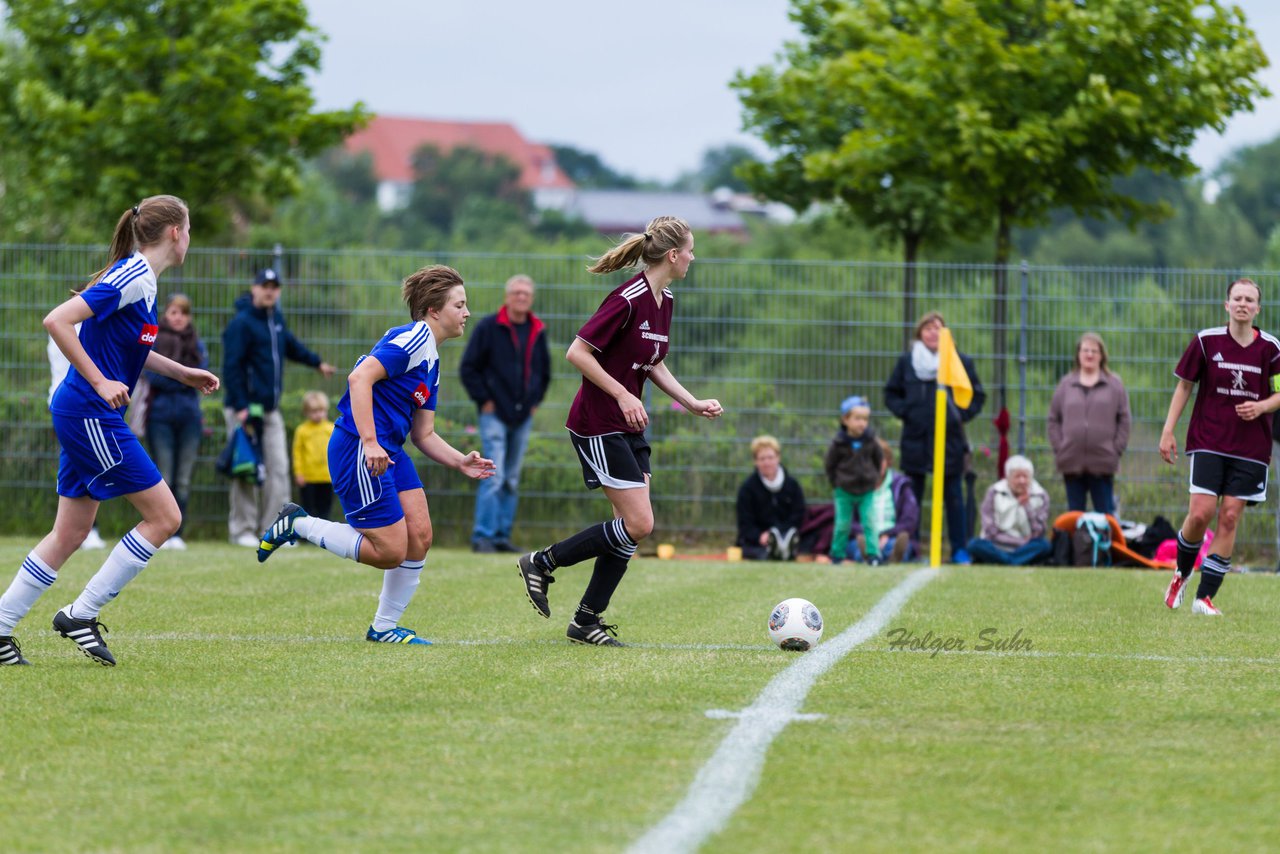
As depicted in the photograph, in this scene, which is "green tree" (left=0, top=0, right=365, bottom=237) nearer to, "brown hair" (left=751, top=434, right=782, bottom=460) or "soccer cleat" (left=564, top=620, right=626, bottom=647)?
"brown hair" (left=751, top=434, right=782, bottom=460)

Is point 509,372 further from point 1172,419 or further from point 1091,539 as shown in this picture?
point 1172,419

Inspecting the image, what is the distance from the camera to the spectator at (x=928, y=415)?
13555 millimetres

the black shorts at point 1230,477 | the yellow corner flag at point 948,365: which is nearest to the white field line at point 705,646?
the black shorts at point 1230,477

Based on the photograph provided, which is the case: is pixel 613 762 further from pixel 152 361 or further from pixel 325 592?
pixel 325 592

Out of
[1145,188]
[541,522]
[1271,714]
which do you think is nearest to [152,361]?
[1271,714]

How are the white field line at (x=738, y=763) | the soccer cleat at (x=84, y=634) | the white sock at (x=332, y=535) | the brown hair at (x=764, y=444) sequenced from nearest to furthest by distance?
the white field line at (x=738, y=763), the soccer cleat at (x=84, y=634), the white sock at (x=332, y=535), the brown hair at (x=764, y=444)

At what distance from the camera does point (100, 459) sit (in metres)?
6.21

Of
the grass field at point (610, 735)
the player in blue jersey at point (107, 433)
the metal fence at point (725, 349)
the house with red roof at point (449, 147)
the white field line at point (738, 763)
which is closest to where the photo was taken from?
the white field line at point (738, 763)

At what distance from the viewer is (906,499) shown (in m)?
14.0

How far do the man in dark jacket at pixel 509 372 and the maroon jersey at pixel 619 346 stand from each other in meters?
6.39

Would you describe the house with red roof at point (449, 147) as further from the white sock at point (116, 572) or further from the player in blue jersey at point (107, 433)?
the white sock at point (116, 572)

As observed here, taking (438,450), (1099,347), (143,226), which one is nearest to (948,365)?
(1099,347)

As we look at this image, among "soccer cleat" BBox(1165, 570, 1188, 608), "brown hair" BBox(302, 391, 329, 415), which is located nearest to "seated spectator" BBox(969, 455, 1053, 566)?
"soccer cleat" BBox(1165, 570, 1188, 608)

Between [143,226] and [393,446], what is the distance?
139 centimetres
